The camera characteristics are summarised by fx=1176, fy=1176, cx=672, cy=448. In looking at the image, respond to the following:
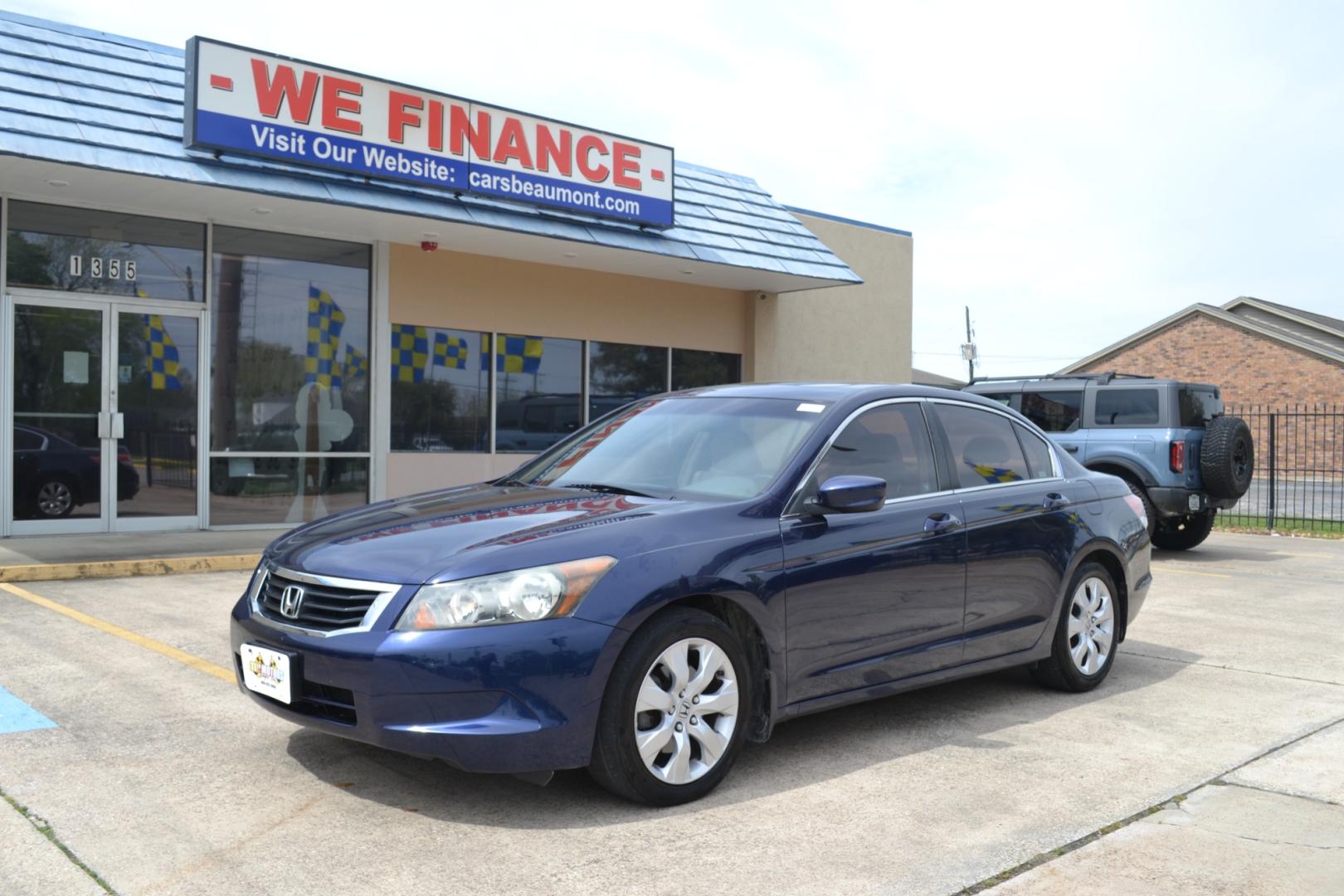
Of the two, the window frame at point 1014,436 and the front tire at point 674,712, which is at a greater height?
the window frame at point 1014,436

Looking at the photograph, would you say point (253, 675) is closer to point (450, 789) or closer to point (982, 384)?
point (450, 789)

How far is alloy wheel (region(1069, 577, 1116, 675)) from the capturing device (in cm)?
623

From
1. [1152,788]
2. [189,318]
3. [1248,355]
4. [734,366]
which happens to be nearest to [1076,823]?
[1152,788]

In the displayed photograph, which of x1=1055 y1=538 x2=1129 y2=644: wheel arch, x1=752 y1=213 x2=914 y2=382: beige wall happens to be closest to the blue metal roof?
x1=752 y1=213 x2=914 y2=382: beige wall

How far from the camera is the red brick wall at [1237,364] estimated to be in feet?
128

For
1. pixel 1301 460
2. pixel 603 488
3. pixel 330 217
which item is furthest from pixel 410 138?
pixel 1301 460

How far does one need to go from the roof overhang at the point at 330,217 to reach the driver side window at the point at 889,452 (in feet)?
24.8

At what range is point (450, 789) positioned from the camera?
4.40 m

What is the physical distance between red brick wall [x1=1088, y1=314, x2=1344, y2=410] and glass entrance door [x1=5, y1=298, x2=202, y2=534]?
117 feet

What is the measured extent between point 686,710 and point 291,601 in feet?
4.93

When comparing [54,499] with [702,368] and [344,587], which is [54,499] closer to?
[344,587]

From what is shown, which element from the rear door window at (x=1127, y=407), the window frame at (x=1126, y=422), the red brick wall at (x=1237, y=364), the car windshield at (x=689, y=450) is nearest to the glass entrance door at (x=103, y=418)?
the car windshield at (x=689, y=450)

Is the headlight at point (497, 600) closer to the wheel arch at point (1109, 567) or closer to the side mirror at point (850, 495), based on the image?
the side mirror at point (850, 495)

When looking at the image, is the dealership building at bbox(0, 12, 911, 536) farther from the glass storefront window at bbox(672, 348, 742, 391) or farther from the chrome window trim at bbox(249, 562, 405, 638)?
the chrome window trim at bbox(249, 562, 405, 638)
